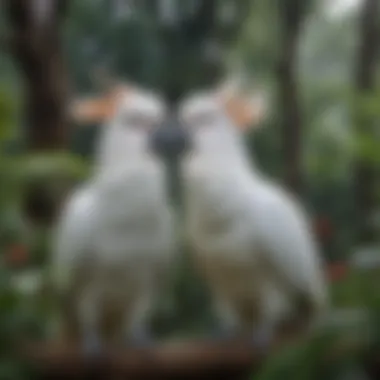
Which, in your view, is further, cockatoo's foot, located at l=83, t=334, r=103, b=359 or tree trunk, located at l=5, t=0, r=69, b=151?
tree trunk, located at l=5, t=0, r=69, b=151

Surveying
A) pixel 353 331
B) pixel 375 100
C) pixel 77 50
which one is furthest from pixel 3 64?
pixel 353 331

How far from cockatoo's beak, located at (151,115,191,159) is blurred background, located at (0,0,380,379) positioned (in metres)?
0.21

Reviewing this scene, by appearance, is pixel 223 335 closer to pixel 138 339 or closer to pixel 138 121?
pixel 138 339

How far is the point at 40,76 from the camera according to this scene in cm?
147

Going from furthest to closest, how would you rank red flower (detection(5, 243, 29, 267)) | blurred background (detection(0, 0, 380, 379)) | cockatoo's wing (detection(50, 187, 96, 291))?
blurred background (detection(0, 0, 380, 379)) < red flower (detection(5, 243, 29, 267)) < cockatoo's wing (detection(50, 187, 96, 291))

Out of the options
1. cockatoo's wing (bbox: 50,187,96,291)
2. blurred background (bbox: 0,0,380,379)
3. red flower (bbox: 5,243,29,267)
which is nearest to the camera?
cockatoo's wing (bbox: 50,187,96,291)

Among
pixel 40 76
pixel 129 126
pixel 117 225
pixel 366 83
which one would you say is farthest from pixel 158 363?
pixel 366 83

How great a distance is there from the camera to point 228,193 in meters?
1.16

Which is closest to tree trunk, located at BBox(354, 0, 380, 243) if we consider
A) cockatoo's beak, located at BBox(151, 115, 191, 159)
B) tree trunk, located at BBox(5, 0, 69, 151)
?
cockatoo's beak, located at BBox(151, 115, 191, 159)

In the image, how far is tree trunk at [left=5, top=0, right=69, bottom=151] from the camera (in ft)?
4.77

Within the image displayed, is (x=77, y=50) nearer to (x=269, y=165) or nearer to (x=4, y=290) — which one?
(x=269, y=165)

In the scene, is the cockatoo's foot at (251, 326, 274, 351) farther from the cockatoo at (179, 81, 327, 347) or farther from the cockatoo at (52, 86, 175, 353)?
the cockatoo at (52, 86, 175, 353)

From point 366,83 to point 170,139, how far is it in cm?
52

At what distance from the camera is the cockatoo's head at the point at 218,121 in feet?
3.79
